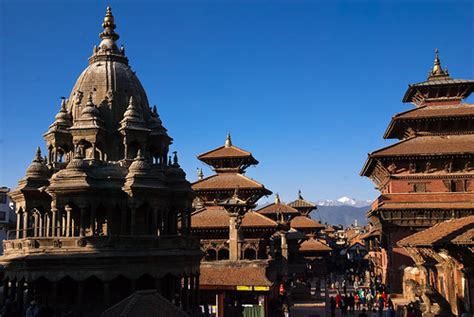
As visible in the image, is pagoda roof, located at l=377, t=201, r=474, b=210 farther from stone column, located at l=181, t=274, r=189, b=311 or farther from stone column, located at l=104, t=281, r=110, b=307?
stone column, located at l=104, t=281, r=110, b=307

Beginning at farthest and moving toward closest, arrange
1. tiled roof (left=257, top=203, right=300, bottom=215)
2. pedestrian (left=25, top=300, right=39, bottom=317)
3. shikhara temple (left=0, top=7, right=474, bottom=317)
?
1. tiled roof (left=257, top=203, right=300, bottom=215)
2. shikhara temple (left=0, top=7, right=474, bottom=317)
3. pedestrian (left=25, top=300, right=39, bottom=317)

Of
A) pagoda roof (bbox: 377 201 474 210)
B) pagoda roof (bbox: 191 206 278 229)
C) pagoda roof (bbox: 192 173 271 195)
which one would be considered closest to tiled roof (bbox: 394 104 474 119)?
pagoda roof (bbox: 377 201 474 210)

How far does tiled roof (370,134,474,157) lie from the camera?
40.7 metres

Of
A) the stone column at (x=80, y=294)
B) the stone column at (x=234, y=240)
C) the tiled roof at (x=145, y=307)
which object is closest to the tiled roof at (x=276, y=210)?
the stone column at (x=234, y=240)

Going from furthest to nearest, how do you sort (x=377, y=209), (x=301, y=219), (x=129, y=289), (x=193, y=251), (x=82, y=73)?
A: (x=301, y=219) < (x=377, y=209) < (x=82, y=73) < (x=193, y=251) < (x=129, y=289)

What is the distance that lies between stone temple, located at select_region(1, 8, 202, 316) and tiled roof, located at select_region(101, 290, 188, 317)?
40.7ft

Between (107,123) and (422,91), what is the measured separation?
2937cm

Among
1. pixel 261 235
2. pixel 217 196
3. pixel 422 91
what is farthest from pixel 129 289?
pixel 422 91

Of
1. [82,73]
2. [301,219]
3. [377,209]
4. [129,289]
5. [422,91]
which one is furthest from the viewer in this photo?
[301,219]

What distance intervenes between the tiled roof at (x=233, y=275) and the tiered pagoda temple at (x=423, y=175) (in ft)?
45.4

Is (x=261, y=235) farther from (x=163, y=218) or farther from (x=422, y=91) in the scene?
(x=422, y=91)

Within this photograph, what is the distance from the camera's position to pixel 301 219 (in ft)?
240

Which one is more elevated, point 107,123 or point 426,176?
point 107,123

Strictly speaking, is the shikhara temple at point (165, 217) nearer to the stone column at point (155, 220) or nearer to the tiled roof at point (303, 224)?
the stone column at point (155, 220)
